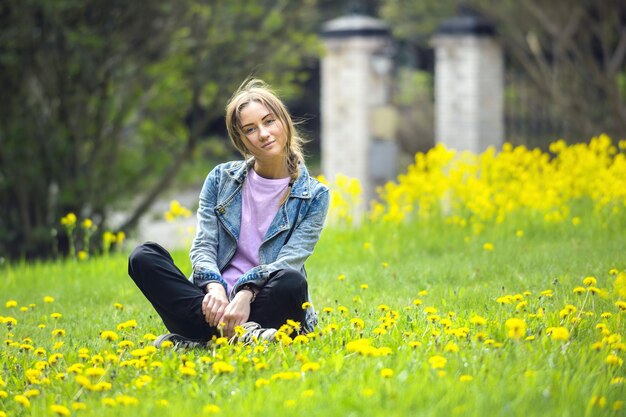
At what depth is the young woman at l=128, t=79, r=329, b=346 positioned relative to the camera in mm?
3988

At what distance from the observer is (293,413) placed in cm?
286

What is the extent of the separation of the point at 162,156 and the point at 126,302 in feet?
18.7

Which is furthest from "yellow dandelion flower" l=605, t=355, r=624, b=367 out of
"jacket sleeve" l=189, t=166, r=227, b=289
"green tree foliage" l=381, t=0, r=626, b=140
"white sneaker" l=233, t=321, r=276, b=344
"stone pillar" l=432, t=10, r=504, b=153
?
"stone pillar" l=432, t=10, r=504, b=153

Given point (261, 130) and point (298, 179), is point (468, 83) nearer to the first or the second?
point (298, 179)

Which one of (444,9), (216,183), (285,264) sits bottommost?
(285,264)

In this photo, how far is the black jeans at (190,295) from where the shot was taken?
3.98 meters

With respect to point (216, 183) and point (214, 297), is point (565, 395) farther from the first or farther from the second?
point (216, 183)

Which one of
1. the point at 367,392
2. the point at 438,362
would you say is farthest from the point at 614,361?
the point at 367,392

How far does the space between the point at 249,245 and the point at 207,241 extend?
18 cm

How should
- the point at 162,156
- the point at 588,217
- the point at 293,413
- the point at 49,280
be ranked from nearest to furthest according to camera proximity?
the point at 293,413 < the point at 49,280 < the point at 588,217 < the point at 162,156

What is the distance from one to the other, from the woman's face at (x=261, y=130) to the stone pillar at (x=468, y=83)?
9.06 m

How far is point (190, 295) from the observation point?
13.3 ft

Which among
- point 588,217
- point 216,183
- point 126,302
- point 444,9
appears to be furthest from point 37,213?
point 444,9

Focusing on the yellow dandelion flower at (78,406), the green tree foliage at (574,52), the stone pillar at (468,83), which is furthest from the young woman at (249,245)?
the green tree foliage at (574,52)
